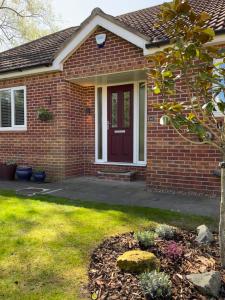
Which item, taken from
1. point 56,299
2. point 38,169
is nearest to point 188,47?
point 56,299

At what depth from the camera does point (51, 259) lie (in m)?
3.21

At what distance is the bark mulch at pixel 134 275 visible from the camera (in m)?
2.56

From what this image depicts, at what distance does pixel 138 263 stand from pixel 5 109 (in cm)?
840

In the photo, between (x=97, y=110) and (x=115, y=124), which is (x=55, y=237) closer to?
(x=115, y=124)

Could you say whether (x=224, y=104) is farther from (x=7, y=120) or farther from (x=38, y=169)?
(x=7, y=120)

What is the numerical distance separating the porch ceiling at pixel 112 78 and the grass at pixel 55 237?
12.1 feet

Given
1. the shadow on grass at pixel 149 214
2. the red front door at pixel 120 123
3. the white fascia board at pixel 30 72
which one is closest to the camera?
the shadow on grass at pixel 149 214

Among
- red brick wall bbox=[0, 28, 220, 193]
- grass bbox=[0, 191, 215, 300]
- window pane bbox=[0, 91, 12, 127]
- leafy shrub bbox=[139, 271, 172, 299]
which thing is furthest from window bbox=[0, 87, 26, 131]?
leafy shrub bbox=[139, 271, 172, 299]

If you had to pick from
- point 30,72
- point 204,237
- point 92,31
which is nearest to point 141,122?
point 92,31

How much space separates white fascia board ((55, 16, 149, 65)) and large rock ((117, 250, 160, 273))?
515 cm

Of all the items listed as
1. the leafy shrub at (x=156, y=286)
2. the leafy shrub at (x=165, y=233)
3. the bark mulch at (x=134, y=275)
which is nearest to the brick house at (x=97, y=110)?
the leafy shrub at (x=165, y=233)

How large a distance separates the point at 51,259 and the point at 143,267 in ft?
3.40

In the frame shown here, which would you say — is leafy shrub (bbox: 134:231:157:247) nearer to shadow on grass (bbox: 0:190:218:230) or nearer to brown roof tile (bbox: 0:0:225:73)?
shadow on grass (bbox: 0:190:218:230)

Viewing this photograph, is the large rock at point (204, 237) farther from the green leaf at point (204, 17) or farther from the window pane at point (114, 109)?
the window pane at point (114, 109)
